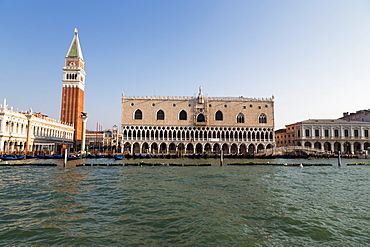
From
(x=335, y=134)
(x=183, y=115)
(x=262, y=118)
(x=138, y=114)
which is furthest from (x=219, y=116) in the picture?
(x=335, y=134)

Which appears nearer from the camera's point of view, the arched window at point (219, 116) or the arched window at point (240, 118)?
the arched window at point (219, 116)

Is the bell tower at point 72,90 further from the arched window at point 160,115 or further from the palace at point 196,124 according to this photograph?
the arched window at point 160,115

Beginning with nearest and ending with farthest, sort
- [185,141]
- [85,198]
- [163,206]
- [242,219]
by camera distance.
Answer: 1. [242,219]
2. [163,206]
3. [85,198]
4. [185,141]

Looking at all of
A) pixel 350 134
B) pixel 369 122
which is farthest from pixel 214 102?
pixel 369 122

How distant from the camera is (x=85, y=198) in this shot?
10391mm

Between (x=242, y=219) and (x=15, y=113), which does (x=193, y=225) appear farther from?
(x=15, y=113)

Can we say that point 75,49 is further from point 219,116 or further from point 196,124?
point 219,116

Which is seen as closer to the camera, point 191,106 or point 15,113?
point 15,113

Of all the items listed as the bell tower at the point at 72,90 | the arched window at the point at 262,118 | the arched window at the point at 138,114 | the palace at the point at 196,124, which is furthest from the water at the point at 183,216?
the bell tower at the point at 72,90

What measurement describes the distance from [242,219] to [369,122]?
2075 inches

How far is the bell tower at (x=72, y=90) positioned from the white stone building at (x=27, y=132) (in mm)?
3277

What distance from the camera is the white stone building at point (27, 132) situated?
3469 centimetres

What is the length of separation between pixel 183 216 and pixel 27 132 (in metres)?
38.8

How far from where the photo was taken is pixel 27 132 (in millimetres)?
38312
